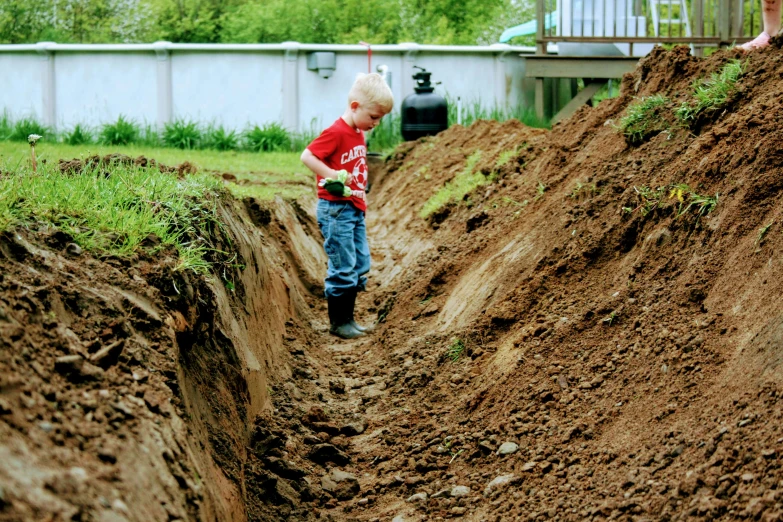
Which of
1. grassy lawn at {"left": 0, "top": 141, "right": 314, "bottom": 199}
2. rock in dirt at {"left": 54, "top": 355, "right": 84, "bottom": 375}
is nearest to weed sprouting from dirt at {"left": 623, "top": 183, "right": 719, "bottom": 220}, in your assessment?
rock in dirt at {"left": 54, "top": 355, "right": 84, "bottom": 375}

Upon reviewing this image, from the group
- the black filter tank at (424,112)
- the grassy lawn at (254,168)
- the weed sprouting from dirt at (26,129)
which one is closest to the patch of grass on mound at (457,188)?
the grassy lawn at (254,168)

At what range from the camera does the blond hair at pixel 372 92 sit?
21.1 feet

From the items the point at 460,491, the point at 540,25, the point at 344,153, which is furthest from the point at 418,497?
the point at 540,25

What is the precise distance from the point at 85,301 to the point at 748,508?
2.25 meters

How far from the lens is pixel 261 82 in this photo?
63.1 feet

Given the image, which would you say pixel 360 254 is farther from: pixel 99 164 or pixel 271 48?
pixel 271 48

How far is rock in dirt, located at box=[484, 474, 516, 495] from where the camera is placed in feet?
11.8

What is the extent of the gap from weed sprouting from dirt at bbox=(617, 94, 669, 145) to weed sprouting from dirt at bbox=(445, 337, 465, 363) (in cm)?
189

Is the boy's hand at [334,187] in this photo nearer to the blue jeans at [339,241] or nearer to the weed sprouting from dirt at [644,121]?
the blue jeans at [339,241]

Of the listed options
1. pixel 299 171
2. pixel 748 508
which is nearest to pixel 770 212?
pixel 748 508

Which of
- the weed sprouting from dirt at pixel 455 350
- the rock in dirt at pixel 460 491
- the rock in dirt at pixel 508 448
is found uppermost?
the weed sprouting from dirt at pixel 455 350

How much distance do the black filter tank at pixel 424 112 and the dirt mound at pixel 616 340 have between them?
30.4 ft

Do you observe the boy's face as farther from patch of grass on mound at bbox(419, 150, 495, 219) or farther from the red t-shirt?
patch of grass on mound at bbox(419, 150, 495, 219)

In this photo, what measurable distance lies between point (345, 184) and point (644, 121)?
2.17 metres
